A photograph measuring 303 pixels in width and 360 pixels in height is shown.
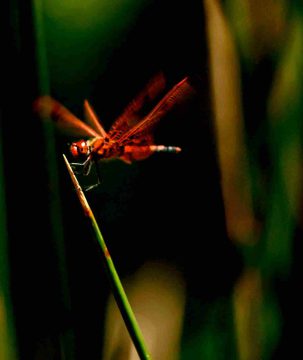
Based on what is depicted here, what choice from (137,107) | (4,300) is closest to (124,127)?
(137,107)

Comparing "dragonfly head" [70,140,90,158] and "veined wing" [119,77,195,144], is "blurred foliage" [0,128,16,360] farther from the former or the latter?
"veined wing" [119,77,195,144]

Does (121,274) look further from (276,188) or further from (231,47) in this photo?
(231,47)

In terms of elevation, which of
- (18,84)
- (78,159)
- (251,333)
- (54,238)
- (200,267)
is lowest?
(251,333)

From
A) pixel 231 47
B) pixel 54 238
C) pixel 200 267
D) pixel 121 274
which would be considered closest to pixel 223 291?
pixel 200 267

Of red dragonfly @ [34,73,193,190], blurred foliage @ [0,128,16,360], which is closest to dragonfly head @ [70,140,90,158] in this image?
red dragonfly @ [34,73,193,190]

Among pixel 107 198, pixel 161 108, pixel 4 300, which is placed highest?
pixel 161 108

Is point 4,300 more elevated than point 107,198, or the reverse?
point 107,198

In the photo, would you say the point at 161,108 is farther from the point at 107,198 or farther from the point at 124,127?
the point at 107,198
